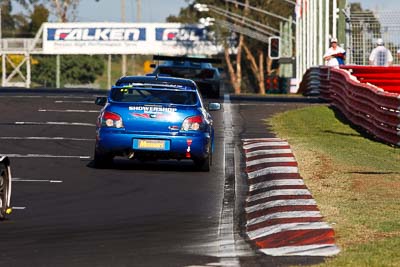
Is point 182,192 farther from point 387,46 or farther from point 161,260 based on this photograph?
point 387,46

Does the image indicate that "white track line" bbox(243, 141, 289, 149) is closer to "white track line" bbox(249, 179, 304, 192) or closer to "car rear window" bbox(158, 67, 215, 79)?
"white track line" bbox(249, 179, 304, 192)

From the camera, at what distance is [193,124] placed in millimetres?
18562

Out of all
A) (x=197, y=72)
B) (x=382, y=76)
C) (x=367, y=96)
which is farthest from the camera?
(x=197, y=72)

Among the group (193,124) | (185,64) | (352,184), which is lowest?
(352,184)

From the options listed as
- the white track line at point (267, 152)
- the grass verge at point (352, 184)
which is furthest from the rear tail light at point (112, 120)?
the grass verge at point (352, 184)

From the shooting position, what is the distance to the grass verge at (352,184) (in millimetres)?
10656

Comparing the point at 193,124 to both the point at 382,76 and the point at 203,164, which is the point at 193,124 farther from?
the point at 382,76

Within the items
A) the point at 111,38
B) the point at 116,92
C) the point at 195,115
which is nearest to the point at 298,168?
the point at 195,115

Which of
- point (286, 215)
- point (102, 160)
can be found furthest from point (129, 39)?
point (286, 215)

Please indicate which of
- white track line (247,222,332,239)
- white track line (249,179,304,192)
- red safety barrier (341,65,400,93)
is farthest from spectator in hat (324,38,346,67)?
white track line (247,222,332,239)

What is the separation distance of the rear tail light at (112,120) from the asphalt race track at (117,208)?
2.11ft

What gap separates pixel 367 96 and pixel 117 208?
1238 centimetres

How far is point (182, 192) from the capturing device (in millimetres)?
15922

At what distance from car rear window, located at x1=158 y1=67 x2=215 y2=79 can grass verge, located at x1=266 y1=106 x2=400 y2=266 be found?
9871 millimetres
